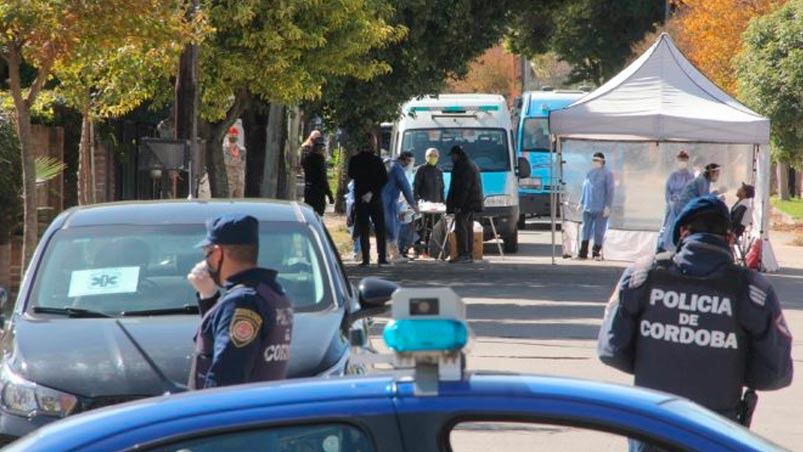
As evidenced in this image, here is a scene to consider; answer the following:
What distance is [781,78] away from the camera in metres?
36.7

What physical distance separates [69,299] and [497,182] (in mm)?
19104

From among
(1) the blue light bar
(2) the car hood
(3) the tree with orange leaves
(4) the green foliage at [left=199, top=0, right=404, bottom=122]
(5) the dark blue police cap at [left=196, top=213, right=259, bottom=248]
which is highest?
(3) the tree with orange leaves

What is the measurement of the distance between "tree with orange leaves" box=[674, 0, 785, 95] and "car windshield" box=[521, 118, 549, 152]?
42.3ft

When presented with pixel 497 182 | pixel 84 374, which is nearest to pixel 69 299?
pixel 84 374

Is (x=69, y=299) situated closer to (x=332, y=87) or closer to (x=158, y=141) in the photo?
(x=158, y=141)

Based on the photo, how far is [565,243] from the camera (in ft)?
84.5

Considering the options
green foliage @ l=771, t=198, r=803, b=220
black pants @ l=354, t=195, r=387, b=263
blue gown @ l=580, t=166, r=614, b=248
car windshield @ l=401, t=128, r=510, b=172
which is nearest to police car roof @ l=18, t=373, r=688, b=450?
black pants @ l=354, t=195, r=387, b=263

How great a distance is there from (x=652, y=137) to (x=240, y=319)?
1717cm

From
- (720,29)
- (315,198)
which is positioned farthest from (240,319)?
(720,29)

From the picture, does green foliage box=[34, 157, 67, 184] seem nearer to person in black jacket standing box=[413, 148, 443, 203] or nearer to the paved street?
the paved street

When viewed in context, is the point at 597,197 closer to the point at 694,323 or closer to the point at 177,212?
the point at 177,212

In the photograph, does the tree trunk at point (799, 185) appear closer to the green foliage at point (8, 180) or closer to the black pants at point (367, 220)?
the black pants at point (367, 220)

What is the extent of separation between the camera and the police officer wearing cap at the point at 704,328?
19.1 ft

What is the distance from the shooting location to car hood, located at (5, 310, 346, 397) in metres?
6.77
